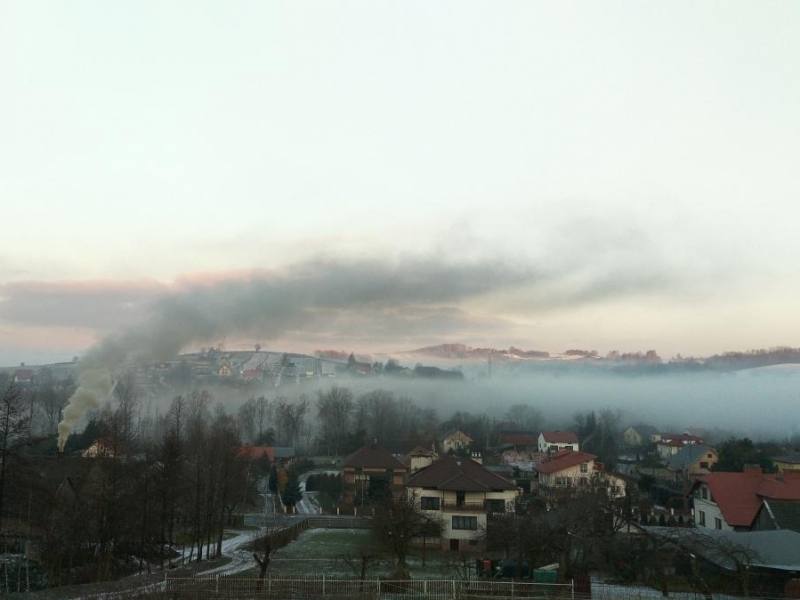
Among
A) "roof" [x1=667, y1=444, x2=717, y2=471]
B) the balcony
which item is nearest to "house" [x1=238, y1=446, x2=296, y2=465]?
the balcony

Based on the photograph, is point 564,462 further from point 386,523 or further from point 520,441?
point 520,441

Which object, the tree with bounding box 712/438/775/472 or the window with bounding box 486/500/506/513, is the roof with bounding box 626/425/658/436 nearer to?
the tree with bounding box 712/438/775/472

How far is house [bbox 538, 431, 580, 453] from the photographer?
85312 mm

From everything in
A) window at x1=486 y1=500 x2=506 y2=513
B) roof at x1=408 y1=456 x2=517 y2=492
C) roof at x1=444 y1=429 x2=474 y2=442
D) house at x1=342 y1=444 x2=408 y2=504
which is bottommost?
roof at x1=444 y1=429 x2=474 y2=442

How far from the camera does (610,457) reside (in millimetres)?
82688

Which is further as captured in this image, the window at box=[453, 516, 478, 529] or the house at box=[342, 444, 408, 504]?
the house at box=[342, 444, 408, 504]

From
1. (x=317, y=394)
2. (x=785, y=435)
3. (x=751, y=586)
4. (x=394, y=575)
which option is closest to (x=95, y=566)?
(x=394, y=575)

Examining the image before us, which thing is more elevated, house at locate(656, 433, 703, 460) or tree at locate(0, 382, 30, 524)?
tree at locate(0, 382, 30, 524)

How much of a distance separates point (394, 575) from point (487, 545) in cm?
1057

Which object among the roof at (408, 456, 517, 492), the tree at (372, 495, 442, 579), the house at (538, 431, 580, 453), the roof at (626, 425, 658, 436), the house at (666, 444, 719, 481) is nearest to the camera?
the tree at (372, 495, 442, 579)

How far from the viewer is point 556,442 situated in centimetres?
8706

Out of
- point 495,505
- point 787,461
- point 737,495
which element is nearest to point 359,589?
point 495,505

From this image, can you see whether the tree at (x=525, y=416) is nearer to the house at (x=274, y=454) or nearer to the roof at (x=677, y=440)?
the roof at (x=677, y=440)

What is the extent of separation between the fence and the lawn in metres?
2.06
